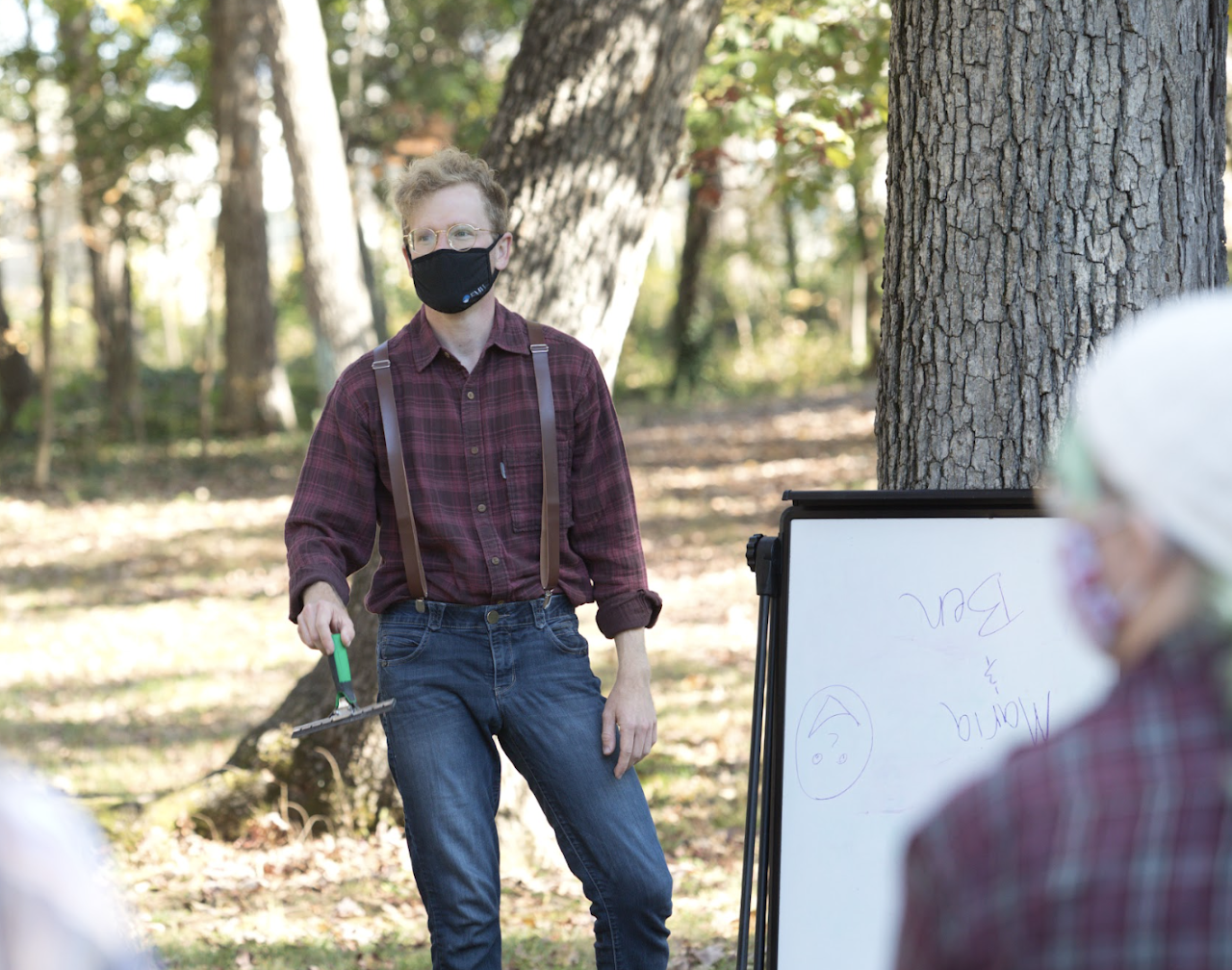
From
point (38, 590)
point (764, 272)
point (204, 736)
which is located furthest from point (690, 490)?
point (764, 272)

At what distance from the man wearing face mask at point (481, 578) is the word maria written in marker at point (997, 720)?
27.8 inches

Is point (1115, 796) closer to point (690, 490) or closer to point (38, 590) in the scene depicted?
point (38, 590)

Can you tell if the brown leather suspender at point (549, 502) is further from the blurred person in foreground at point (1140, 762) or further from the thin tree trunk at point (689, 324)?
the thin tree trunk at point (689, 324)

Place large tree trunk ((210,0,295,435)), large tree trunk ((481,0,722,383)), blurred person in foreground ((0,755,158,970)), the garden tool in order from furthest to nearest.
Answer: large tree trunk ((210,0,295,435)) < large tree trunk ((481,0,722,383)) < the garden tool < blurred person in foreground ((0,755,158,970))

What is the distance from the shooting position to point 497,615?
3.10 meters

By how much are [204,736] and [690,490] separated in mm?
7571

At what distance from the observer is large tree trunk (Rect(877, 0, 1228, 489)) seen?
127 inches

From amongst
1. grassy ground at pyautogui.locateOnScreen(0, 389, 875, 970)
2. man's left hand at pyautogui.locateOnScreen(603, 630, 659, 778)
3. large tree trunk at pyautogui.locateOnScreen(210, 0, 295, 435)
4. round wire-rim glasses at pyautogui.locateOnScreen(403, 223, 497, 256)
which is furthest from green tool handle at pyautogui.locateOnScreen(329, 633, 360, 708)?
large tree trunk at pyautogui.locateOnScreen(210, 0, 295, 435)

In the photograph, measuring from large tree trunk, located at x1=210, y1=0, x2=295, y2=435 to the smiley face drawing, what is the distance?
1550cm

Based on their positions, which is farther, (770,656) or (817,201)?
(817,201)

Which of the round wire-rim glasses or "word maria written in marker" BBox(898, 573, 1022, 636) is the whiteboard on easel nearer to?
"word maria written in marker" BBox(898, 573, 1022, 636)

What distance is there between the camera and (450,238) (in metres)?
3.17

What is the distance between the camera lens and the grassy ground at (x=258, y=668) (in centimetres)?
496

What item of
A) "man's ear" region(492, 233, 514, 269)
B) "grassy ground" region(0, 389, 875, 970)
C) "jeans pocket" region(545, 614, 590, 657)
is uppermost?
"man's ear" region(492, 233, 514, 269)
